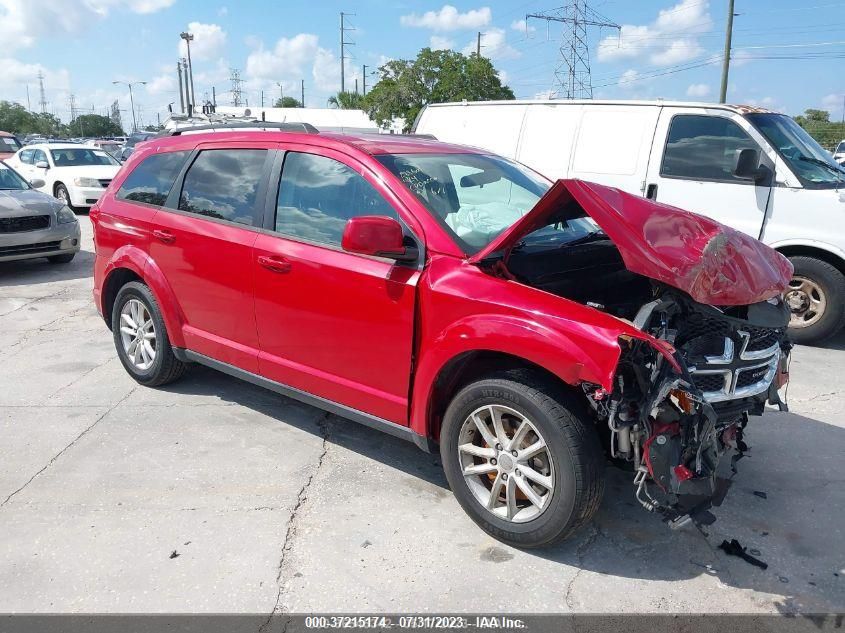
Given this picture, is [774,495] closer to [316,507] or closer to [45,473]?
[316,507]

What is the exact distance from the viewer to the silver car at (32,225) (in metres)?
9.09

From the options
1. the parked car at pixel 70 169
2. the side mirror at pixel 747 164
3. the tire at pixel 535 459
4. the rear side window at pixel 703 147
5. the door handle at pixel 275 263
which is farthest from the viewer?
the parked car at pixel 70 169

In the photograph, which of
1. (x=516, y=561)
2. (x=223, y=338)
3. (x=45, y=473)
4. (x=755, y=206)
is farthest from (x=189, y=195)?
(x=755, y=206)

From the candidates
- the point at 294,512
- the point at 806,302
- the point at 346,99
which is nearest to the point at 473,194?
the point at 294,512

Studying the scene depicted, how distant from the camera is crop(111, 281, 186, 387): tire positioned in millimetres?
4871

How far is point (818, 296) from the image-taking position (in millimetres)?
6375

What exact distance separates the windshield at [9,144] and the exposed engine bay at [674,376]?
22.8m

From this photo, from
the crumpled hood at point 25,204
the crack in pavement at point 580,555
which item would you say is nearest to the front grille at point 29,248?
the crumpled hood at point 25,204

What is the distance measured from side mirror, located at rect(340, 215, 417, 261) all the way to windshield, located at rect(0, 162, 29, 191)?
28.8ft

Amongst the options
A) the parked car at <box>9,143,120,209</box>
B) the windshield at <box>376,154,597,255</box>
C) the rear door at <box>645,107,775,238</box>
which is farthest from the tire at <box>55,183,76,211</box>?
the windshield at <box>376,154,597,255</box>

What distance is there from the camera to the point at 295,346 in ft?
12.9

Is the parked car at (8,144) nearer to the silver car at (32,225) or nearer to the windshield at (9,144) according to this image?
the windshield at (9,144)

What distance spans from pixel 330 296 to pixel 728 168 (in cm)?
485

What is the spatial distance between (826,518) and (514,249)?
2.12 meters
